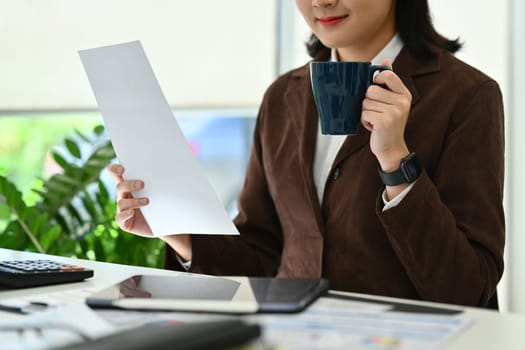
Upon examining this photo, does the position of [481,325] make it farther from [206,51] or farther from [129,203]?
[206,51]

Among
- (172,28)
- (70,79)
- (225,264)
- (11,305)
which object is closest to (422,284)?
(225,264)

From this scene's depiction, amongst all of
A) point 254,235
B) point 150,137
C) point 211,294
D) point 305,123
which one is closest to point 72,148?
point 254,235

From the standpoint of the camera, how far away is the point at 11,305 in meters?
0.98

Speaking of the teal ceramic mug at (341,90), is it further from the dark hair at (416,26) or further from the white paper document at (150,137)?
the dark hair at (416,26)

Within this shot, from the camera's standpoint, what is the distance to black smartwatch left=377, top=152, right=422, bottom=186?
4.49 ft

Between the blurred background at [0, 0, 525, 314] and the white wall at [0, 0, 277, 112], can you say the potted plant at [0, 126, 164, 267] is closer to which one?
the blurred background at [0, 0, 525, 314]

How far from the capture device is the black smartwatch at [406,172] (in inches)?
53.9

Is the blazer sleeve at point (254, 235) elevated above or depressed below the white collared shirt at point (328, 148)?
below

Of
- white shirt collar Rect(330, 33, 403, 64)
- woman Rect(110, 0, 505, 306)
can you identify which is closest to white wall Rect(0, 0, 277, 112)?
woman Rect(110, 0, 505, 306)

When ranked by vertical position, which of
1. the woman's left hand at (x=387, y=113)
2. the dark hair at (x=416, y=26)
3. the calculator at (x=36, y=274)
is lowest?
the calculator at (x=36, y=274)

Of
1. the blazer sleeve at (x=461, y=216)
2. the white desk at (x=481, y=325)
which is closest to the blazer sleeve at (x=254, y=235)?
the blazer sleeve at (x=461, y=216)

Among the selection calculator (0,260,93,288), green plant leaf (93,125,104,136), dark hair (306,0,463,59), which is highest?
dark hair (306,0,463,59)

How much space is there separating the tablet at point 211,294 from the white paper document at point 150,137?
0.67 feet

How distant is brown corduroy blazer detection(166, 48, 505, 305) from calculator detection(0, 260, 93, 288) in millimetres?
434
